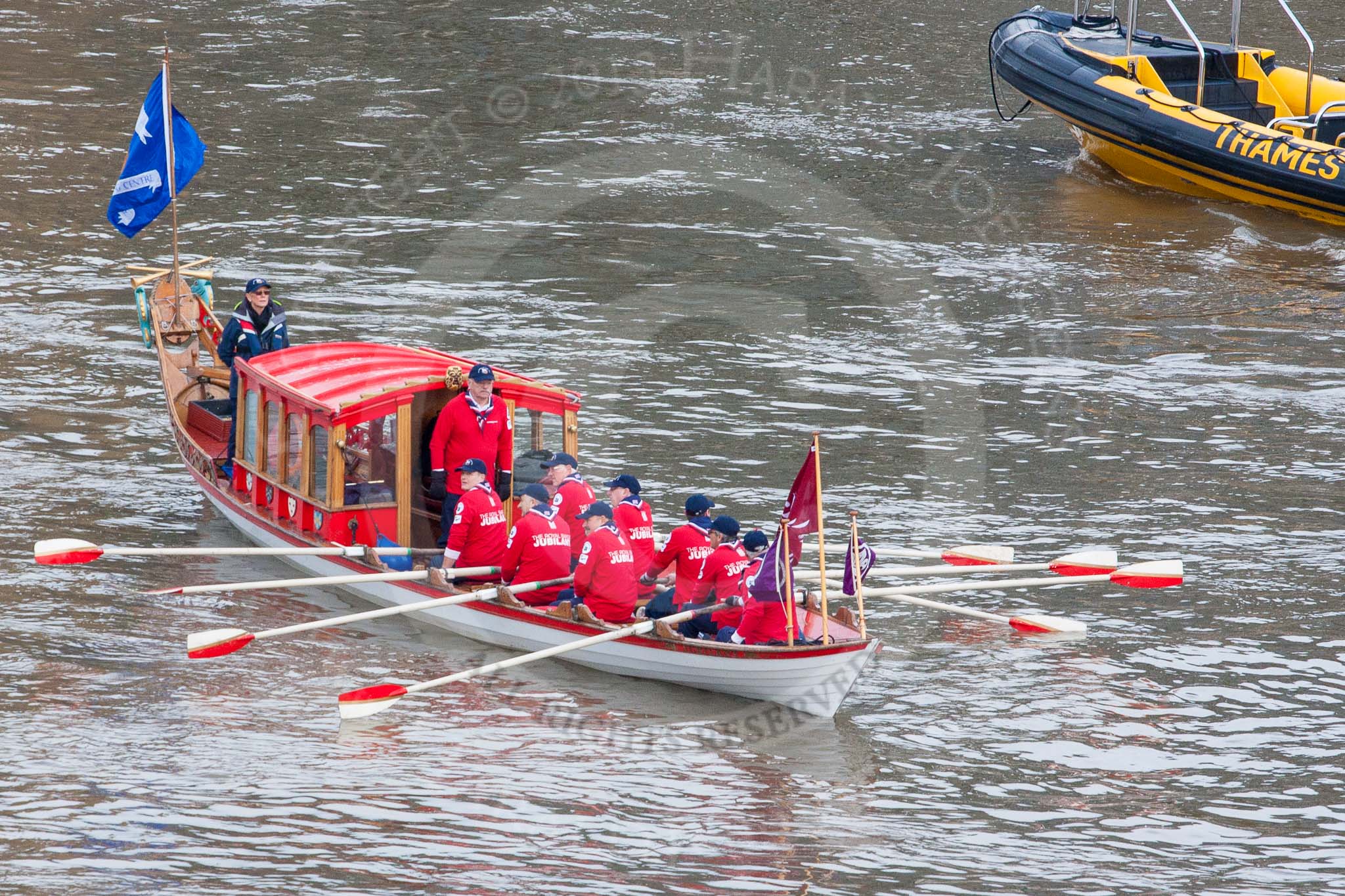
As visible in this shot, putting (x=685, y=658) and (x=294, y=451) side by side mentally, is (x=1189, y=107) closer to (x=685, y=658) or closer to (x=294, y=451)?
(x=294, y=451)

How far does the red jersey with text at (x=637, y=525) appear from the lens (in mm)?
14047

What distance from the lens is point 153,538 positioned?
54.4ft

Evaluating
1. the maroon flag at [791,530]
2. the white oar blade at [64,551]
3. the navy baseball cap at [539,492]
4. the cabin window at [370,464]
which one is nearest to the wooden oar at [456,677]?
the maroon flag at [791,530]

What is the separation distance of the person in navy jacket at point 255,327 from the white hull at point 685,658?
341 centimetres

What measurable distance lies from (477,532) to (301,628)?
1.79 m

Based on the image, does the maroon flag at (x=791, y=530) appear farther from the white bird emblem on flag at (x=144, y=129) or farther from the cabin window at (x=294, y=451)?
the white bird emblem on flag at (x=144, y=129)

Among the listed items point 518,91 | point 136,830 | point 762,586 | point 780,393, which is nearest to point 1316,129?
point 780,393

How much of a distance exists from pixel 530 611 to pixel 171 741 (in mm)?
3012

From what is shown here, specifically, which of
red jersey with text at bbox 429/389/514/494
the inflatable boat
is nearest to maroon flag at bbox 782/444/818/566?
red jersey with text at bbox 429/389/514/494

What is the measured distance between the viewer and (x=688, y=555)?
1366cm

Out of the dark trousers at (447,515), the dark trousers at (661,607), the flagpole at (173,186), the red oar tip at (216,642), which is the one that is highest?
the flagpole at (173,186)

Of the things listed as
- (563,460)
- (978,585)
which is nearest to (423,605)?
(563,460)

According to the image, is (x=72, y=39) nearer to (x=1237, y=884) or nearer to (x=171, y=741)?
(x=171, y=741)

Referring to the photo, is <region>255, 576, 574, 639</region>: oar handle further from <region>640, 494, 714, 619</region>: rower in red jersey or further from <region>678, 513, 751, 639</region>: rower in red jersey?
<region>678, 513, 751, 639</region>: rower in red jersey
